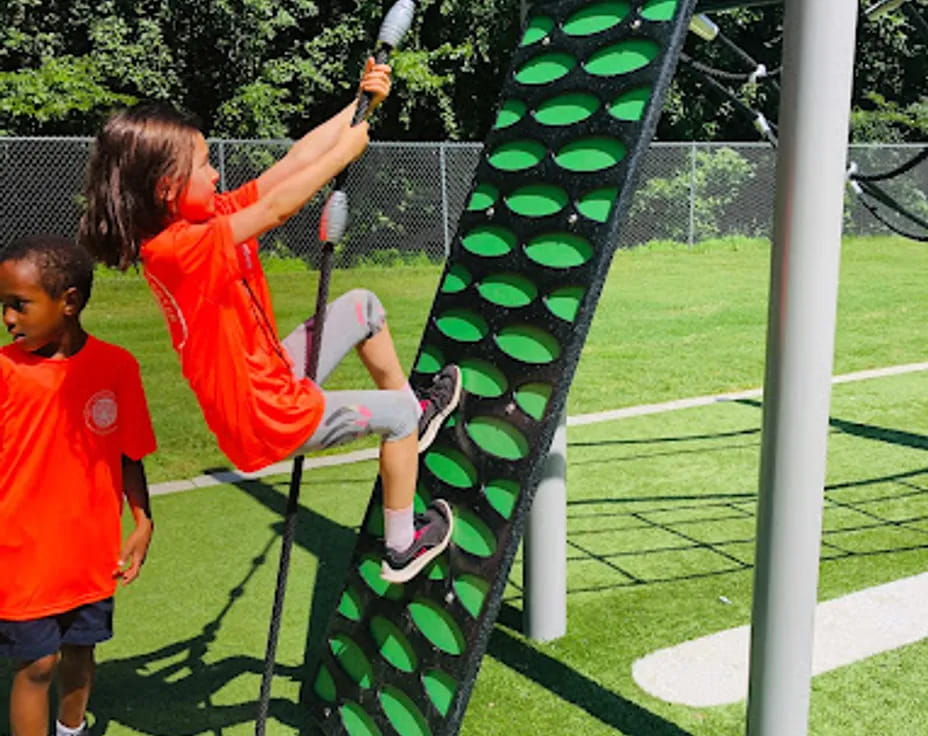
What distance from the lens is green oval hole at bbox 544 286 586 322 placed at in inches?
113

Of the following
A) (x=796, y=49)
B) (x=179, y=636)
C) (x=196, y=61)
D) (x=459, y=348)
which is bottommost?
(x=179, y=636)

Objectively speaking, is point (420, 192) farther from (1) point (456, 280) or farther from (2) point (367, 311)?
(2) point (367, 311)

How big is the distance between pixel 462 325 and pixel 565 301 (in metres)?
0.47

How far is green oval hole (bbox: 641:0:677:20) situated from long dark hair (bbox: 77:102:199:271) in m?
1.35

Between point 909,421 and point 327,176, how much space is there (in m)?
6.40

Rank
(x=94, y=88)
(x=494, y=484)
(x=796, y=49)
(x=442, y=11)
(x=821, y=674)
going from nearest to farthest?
(x=796, y=49)
(x=494, y=484)
(x=821, y=674)
(x=94, y=88)
(x=442, y=11)

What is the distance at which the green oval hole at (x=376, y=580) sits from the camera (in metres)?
3.21

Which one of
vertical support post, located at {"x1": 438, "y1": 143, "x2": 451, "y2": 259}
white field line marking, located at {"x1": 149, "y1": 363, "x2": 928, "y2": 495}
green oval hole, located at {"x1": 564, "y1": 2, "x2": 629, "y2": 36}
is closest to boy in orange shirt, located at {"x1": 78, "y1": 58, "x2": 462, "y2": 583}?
green oval hole, located at {"x1": 564, "y1": 2, "x2": 629, "y2": 36}

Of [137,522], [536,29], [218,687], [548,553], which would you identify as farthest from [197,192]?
[548,553]

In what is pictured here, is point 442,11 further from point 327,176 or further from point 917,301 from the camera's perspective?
point 327,176

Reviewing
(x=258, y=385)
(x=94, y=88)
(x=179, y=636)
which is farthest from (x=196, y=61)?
(x=258, y=385)

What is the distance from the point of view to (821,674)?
3.77 metres

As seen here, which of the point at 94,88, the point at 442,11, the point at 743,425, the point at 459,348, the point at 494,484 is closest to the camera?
the point at 494,484

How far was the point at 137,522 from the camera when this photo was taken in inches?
116
